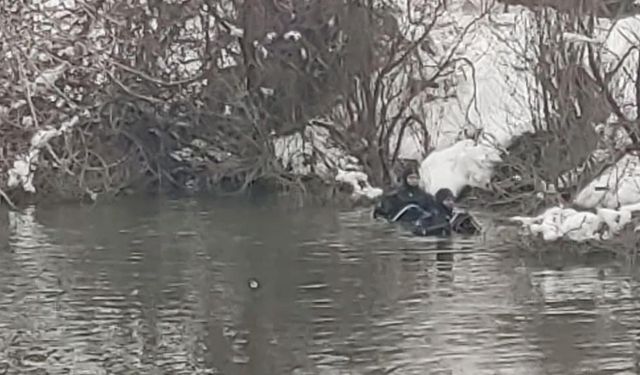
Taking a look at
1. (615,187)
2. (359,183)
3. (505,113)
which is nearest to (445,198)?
(615,187)

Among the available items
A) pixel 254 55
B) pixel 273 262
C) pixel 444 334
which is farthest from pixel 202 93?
pixel 444 334

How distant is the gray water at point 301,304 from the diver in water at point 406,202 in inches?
16.8

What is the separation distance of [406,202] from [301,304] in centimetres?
716

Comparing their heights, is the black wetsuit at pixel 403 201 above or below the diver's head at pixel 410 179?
below

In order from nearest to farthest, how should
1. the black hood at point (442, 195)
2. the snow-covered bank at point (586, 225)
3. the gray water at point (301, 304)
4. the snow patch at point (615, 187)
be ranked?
the gray water at point (301, 304) < the snow-covered bank at point (586, 225) < the snow patch at point (615, 187) < the black hood at point (442, 195)

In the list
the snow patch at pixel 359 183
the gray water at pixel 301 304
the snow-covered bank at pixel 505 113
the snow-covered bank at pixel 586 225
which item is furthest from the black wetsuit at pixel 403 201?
the snow-covered bank at pixel 586 225

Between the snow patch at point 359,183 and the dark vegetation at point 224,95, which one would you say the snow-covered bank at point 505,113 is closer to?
the snow patch at point 359,183

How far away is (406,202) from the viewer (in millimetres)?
21281

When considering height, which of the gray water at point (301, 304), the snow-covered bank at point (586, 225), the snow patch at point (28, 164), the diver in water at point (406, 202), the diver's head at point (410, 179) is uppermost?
the snow patch at point (28, 164)

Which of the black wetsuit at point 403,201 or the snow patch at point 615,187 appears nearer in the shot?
the snow patch at point 615,187

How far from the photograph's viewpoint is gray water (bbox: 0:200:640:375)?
11.6 meters

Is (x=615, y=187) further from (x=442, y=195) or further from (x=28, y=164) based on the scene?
(x=28, y=164)

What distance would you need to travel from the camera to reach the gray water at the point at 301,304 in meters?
11.6

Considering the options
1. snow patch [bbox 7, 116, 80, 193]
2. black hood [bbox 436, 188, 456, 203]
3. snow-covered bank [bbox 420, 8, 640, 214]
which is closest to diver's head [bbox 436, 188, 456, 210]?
black hood [bbox 436, 188, 456, 203]
